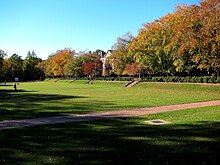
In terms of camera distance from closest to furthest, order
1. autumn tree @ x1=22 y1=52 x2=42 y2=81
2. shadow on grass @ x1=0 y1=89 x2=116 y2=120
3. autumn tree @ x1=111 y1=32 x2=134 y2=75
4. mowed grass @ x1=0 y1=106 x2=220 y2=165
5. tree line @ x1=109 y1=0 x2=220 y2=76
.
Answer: mowed grass @ x1=0 y1=106 x2=220 y2=165 → shadow on grass @ x1=0 y1=89 x2=116 y2=120 → tree line @ x1=109 y1=0 x2=220 y2=76 → autumn tree @ x1=111 y1=32 x2=134 y2=75 → autumn tree @ x1=22 y1=52 x2=42 y2=81

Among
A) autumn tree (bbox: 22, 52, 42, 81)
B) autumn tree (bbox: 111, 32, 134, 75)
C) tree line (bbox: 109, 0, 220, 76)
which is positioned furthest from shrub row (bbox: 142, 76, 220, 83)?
autumn tree (bbox: 22, 52, 42, 81)

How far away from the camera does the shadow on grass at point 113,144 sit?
642cm

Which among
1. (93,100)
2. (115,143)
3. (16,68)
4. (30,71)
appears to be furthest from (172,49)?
(30,71)

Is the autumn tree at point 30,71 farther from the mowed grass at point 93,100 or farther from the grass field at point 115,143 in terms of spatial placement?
the grass field at point 115,143

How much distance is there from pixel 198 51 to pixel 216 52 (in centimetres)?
342

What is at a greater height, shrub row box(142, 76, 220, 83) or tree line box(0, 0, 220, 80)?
tree line box(0, 0, 220, 80)

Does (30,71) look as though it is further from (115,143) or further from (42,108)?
(115,143)

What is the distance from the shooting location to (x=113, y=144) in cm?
786

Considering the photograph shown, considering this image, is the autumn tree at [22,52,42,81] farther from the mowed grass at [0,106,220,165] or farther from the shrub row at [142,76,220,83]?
the mowed grass at [0,106,220,165]

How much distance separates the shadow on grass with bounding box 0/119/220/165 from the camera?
642 cm

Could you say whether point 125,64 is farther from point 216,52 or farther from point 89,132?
point 89,132

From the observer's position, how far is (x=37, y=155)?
6836mm

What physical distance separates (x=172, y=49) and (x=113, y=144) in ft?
121

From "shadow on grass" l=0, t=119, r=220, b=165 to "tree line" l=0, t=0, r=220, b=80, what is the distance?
23.0m
